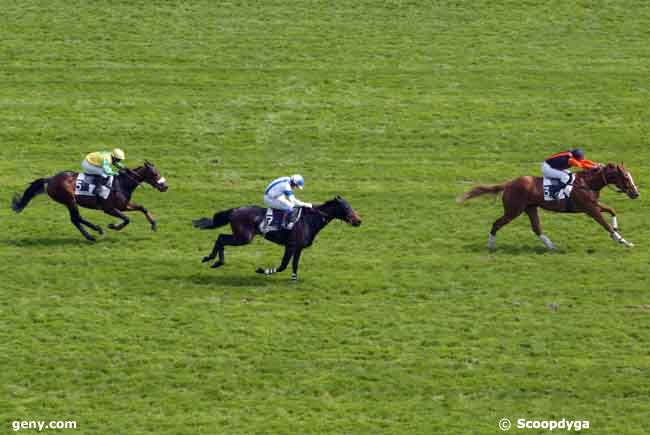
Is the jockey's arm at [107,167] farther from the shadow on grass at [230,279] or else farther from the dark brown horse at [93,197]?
the shadow on grass at [230,279]

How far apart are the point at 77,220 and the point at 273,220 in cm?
566

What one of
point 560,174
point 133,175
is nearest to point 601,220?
point 560,174

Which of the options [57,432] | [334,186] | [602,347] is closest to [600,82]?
[334,186]

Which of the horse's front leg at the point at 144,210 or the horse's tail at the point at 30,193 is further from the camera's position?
the horse's tail at the point at 30,193

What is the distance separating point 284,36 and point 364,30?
115 inches

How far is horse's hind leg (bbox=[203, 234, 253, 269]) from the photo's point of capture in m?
29.1

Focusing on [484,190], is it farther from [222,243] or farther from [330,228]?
[222,243]

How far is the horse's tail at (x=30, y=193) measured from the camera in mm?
32188

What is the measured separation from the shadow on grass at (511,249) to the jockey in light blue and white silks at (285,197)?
549 cm

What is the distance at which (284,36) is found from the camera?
159 ft

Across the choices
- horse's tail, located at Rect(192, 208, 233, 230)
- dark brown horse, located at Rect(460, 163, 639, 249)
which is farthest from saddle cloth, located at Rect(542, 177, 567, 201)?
horse's tail, located at Rect(192, 208, 233, 230)

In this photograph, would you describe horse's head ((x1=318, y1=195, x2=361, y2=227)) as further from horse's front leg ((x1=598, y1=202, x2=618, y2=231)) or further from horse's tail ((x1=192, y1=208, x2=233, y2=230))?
horse's front leg ((x1=598, y1=202, x2=618, y2=231))

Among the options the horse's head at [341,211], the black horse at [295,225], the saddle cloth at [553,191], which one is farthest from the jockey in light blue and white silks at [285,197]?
the saddle cloth at [553,191]

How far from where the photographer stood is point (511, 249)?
32438mm
